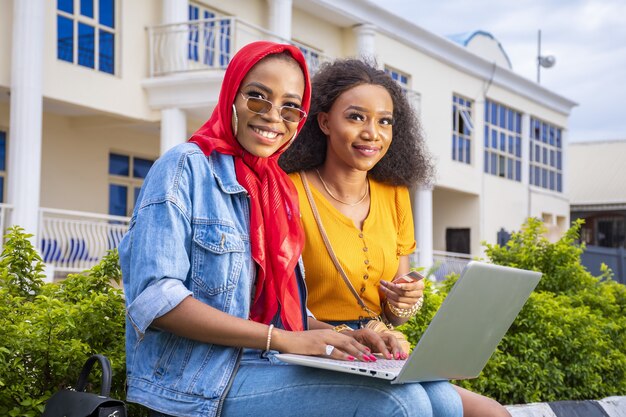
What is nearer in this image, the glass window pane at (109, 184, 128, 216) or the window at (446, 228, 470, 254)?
the glass window pane at (109, 184, 128, 216)

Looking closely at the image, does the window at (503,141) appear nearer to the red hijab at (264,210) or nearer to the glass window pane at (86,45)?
the glass window pane at (86,45)

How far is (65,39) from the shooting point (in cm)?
1408

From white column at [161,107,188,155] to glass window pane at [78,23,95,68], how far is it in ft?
4.90

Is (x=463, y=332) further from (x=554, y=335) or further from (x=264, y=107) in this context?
(x=554, y=335)

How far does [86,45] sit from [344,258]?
1226 cm

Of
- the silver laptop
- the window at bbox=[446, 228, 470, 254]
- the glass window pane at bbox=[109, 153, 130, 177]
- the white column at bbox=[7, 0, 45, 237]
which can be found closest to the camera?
the silver laptop

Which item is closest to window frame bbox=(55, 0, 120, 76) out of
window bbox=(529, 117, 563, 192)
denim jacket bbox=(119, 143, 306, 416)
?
denim jacket bbox=(119, 143, 306, 416)

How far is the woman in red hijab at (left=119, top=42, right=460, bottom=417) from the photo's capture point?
220 centimetres

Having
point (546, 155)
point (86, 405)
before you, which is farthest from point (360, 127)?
point (546, 155)

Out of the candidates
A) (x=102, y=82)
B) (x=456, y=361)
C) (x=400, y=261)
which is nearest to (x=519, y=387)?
(x=400, y=261)

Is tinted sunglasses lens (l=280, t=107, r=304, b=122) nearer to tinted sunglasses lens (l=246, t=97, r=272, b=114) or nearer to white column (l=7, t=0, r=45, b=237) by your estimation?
tinted sunglasses lens (l=246, t=97, r=272, b=114)

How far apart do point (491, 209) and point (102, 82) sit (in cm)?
1542

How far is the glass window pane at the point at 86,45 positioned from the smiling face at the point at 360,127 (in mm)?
11773

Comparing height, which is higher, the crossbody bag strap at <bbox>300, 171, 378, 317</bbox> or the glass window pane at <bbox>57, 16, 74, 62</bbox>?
the glass window pane at <bbox>57, 16, 74, 62</bbox>
